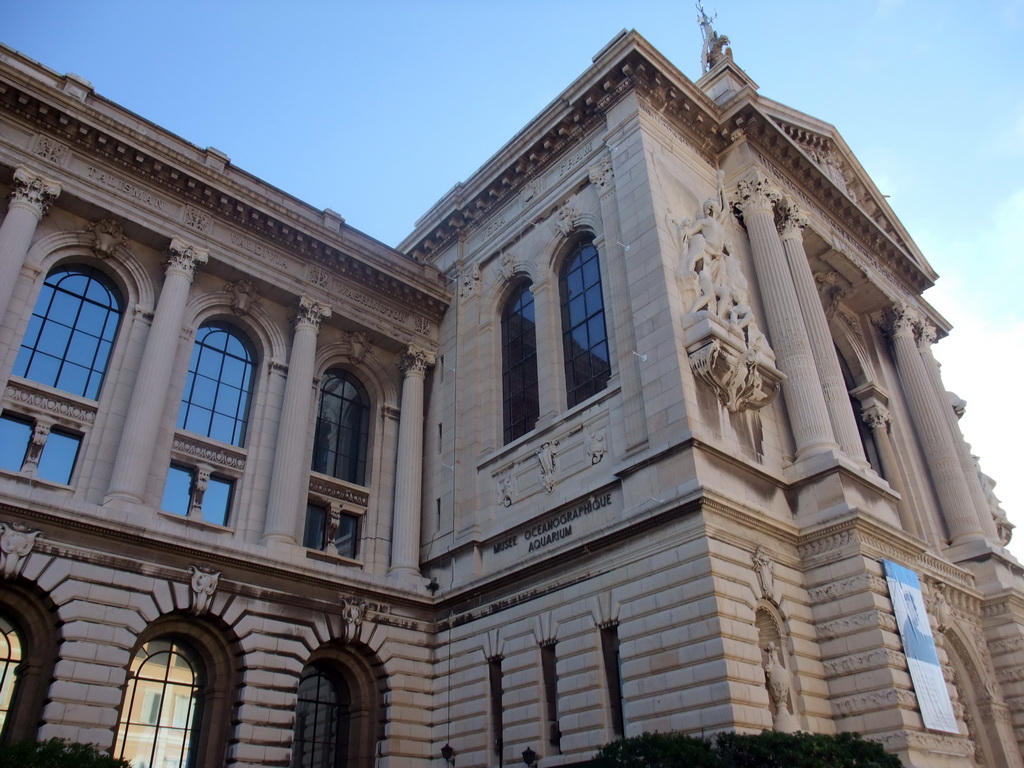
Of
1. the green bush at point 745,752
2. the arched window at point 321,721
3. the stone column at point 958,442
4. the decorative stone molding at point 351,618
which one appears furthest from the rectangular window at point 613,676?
the stone column at point 958,442

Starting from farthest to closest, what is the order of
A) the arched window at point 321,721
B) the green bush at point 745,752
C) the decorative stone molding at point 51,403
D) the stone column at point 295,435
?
1. the stone column at point 295,435
2. the arched window at point 321,721
3. the decorative stone molding at point 51,403
4. the green bush at point 745,752

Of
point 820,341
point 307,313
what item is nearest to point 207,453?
point 307,313

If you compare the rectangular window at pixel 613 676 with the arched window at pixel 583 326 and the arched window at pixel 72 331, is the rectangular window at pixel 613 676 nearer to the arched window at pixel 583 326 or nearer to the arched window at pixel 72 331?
the arched window at pixel 583 326

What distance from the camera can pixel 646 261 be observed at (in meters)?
23.4

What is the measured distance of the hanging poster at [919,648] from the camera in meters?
19.2

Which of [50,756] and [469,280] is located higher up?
[469,280]

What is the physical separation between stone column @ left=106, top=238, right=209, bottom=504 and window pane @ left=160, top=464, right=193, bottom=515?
106 centimetres

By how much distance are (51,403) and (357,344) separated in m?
10.3

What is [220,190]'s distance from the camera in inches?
1021

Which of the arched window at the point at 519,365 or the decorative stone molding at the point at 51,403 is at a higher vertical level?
→ the arched window at the point at 519,365

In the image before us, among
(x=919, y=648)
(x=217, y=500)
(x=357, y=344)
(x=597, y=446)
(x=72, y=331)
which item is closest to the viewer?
(x=919, y=648)

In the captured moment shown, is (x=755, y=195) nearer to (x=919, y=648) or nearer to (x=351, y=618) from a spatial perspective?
(x=919, y=648)

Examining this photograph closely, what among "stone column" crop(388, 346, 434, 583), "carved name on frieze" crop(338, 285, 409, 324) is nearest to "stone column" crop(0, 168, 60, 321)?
"carved name on frieze" crop(338, 285, 409, 324)

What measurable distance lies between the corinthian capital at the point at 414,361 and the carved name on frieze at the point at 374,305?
1.24 metres
